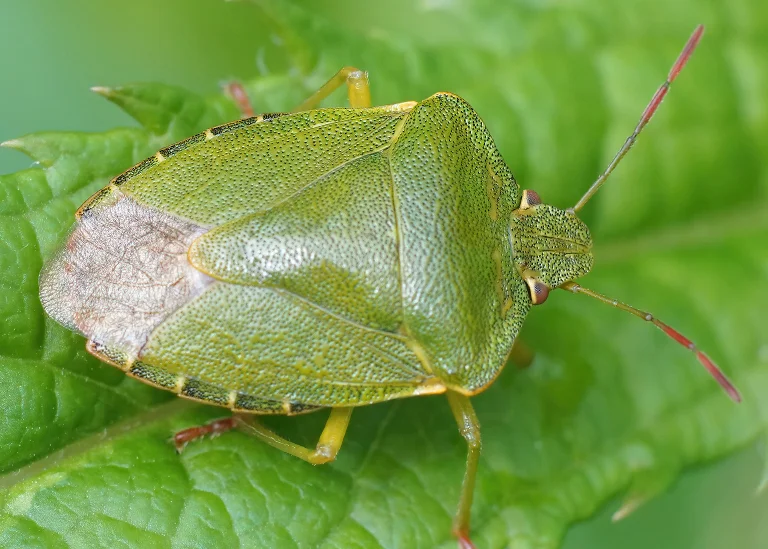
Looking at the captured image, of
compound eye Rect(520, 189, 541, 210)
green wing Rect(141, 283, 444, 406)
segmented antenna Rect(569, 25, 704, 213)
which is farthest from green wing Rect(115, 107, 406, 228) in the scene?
segmented antenna Rect(569, 25, 704, 213)

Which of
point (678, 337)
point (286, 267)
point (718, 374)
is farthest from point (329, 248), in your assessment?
point (718, 374)

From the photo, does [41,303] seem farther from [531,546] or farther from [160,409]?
[531,546]

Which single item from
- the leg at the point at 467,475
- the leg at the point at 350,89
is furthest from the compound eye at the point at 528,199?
the leg at the point at 467,475

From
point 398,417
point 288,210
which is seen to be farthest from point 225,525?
point 288,210

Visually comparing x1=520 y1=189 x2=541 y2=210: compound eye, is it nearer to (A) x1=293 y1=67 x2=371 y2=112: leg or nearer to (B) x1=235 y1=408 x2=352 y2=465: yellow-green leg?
(A) x1=293 y1=67 x2=371 y2=112: leg

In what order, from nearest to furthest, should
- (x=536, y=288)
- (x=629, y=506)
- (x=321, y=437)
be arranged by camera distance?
(x=321, y=437)
(x=536, y=288)
(x=629, y=506)

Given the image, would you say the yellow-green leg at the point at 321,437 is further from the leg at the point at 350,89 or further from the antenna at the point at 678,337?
the leg at the point at 350,89

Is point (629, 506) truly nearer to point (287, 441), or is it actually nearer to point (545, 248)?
point (545, 248)
